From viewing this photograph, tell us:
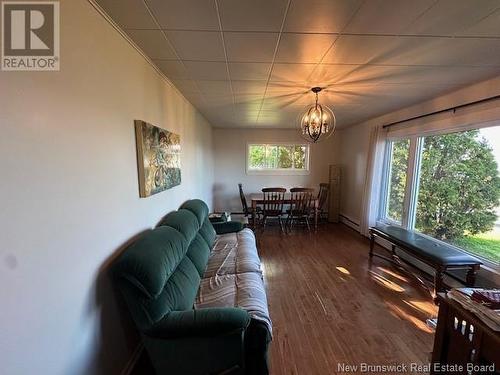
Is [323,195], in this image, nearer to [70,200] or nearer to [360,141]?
[360,141]

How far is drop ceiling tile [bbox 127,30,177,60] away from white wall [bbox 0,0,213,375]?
0.09 m

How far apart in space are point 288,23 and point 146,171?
1.43 metres

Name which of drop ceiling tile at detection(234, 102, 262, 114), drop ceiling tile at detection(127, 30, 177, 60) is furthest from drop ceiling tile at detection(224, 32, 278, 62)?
drop ceiling tile at detection(234, 102, 262, 114)

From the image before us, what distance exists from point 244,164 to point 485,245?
15.0 feet

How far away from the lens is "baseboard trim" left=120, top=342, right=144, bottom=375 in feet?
5.44

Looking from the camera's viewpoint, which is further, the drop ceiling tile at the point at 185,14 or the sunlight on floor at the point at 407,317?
the sunlight on floor at the point at 407,317

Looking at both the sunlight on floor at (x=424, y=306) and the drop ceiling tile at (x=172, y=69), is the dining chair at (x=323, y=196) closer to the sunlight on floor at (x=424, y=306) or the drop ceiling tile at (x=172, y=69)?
the sunlight on floor at (x=424, y=306)

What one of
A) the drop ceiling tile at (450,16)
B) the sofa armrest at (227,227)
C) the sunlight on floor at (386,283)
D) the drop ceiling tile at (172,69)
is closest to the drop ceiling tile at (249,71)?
the drop ceiling tile at (172,69)

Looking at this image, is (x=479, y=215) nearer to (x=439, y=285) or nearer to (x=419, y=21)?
(x=439, y=285)

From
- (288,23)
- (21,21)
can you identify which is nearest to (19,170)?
(21,21)

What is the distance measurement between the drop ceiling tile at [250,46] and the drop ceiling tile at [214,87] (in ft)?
2.17

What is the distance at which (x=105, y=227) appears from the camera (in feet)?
4.75

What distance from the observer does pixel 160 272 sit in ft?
4.73

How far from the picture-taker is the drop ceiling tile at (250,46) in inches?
66.4
